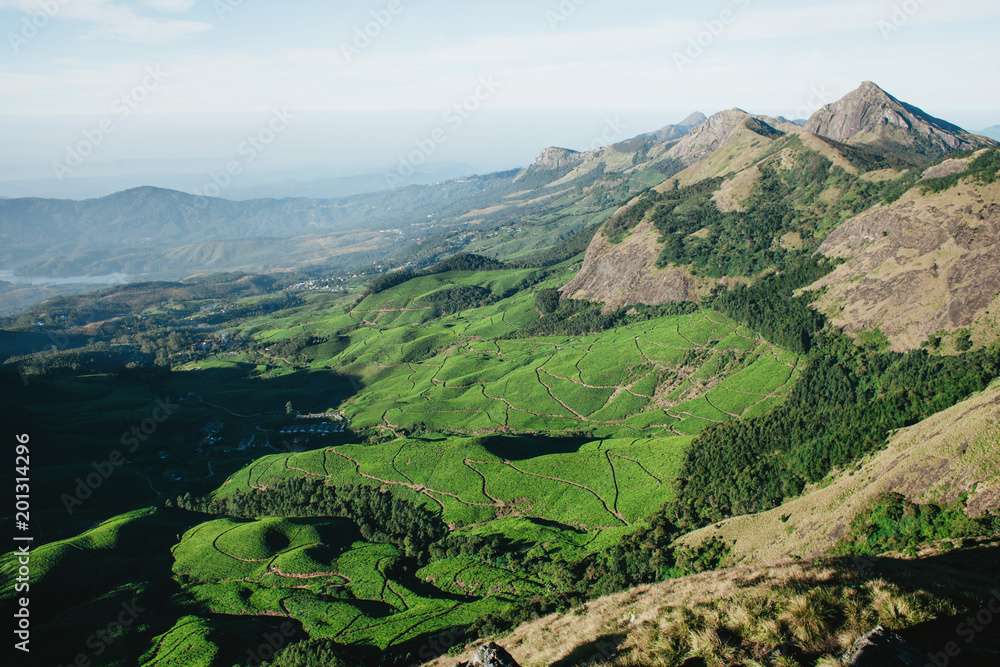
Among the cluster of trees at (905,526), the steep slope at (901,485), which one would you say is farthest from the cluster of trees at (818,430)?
the cluster of trees at (905,526)

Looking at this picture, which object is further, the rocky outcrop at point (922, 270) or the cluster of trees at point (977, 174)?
the cluster of trees at point (977, 174)

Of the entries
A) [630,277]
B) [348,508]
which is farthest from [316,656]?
[630,277]

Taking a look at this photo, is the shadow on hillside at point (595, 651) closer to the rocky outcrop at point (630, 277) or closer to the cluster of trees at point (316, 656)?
the cluster of trees at point (316, 656)

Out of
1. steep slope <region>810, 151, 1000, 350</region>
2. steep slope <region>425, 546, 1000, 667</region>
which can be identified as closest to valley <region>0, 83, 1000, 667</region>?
steep slope <region>425, 546, 1000, 667</region>

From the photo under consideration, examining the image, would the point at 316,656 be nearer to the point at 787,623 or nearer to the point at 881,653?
the point at 787,623

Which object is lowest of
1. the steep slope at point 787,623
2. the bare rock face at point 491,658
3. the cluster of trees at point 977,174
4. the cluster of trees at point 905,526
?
the cluster of trees at point 905,526

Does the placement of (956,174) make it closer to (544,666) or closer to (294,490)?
(544,666)
